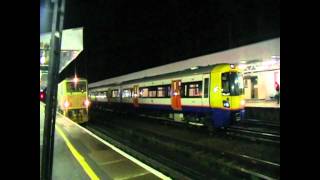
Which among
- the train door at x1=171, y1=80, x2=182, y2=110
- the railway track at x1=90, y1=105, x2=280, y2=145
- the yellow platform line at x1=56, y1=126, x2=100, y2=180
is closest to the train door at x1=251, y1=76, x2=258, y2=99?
the railway track at x1=90, y1=105, x2=280, y2=145

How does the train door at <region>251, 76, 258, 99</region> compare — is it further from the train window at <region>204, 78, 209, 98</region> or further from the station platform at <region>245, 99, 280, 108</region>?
the train window at <region>204, 78, 209, 98</region>

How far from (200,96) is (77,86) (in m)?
8.75

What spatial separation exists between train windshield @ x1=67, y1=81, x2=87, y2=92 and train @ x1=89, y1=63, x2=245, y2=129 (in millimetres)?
4311

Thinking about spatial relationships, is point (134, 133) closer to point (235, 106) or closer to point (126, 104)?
point (235, 106)

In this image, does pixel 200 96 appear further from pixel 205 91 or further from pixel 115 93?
pixel 115 93

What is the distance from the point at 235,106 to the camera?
651 inches

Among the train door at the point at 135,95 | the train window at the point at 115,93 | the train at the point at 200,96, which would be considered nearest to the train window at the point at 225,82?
the train at the point at 200,96

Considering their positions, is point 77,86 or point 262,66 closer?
point 77,86

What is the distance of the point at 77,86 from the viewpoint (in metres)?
23.1

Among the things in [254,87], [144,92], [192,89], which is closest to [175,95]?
[192,89]

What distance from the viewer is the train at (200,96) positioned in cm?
1652
